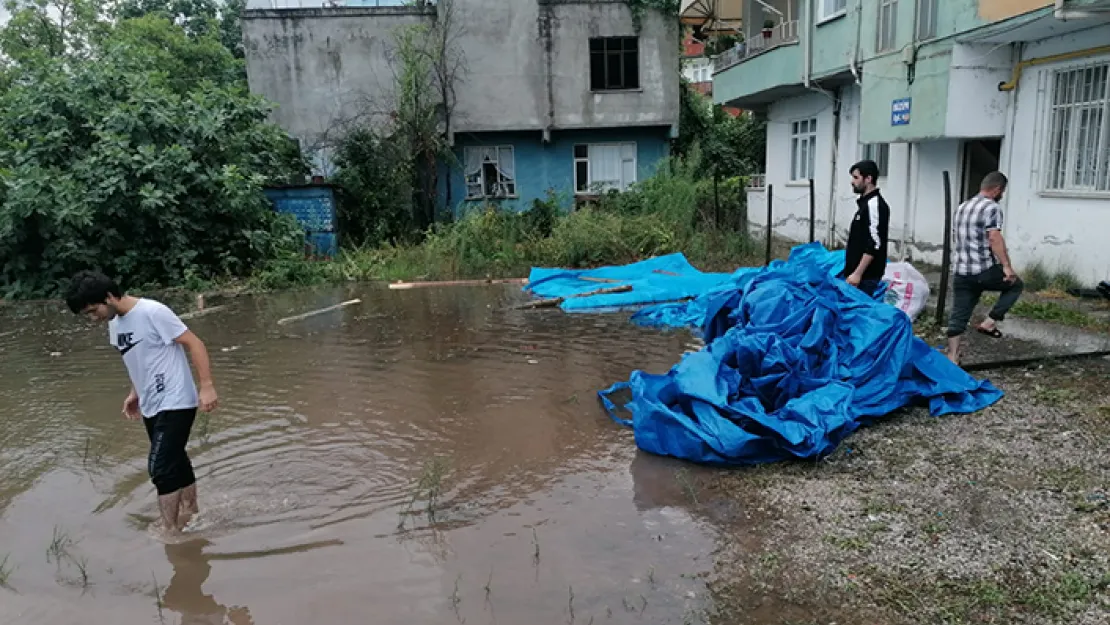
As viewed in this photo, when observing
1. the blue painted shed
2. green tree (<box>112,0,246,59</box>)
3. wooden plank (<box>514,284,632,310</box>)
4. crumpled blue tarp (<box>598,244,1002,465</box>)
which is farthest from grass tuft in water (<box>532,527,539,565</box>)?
green tree (<box>112,0,246,59</box>)

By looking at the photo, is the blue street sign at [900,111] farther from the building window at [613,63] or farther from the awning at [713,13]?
the building window at [613,63]

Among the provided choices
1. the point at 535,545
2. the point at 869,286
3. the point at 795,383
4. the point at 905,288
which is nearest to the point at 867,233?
the point at 869,286

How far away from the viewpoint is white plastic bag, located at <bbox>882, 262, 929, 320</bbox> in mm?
7113

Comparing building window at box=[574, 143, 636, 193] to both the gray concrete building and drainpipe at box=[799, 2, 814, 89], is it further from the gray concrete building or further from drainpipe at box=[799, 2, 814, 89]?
drainpipe at box=[799, 2, 814, 89]

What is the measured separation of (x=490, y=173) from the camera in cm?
2020

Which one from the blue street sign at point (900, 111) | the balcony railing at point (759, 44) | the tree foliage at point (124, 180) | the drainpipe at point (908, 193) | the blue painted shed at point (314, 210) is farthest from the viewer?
the blue painted shed at point (314, 210)

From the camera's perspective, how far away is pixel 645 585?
3443 millimetres

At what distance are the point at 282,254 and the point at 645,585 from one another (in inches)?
481

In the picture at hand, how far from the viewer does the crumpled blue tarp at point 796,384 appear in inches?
181

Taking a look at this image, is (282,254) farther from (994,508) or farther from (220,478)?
(994,508)

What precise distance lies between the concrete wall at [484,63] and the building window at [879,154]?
24.3 feet

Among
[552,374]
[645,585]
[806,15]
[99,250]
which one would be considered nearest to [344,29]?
[99,250]

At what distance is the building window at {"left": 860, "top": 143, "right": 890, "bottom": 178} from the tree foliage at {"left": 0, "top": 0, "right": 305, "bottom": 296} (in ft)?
35.1

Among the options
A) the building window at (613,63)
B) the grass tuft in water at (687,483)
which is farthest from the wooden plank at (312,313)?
the building window at (613,63)
